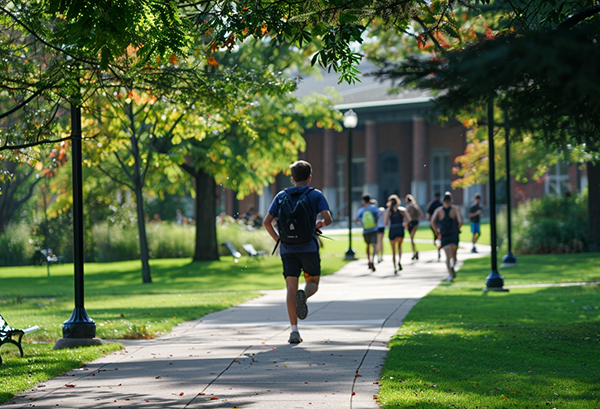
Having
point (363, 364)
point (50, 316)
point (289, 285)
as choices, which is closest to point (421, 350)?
point (363, 364)

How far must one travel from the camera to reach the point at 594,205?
23.9 metres

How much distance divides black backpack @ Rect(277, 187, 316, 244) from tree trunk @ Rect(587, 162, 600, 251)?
1791 centimetres

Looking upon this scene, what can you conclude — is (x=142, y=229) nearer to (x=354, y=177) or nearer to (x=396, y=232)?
(x=396, y=232)

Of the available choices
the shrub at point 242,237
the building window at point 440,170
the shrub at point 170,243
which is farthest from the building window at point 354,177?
the shrub at point 170,243

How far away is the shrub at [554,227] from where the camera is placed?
25.2 metres

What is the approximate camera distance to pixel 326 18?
256 inches

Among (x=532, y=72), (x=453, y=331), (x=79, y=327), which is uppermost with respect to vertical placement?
(x=532, y=72)

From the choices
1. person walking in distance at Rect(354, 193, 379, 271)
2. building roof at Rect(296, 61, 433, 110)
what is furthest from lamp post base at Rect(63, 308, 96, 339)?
building roof at Rect(296, 61, 433, 110)

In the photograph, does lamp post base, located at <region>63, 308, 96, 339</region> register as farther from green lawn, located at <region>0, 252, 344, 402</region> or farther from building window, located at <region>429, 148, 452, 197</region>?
building window, located at <region>429, 148, 452, 197</region>

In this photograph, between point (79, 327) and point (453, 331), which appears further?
point (453, 331)

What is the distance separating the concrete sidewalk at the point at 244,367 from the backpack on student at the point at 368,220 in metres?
7.75

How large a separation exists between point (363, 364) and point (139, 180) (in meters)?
13.7

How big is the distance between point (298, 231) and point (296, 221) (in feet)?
0.36

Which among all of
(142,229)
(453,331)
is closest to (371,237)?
(142,229)
